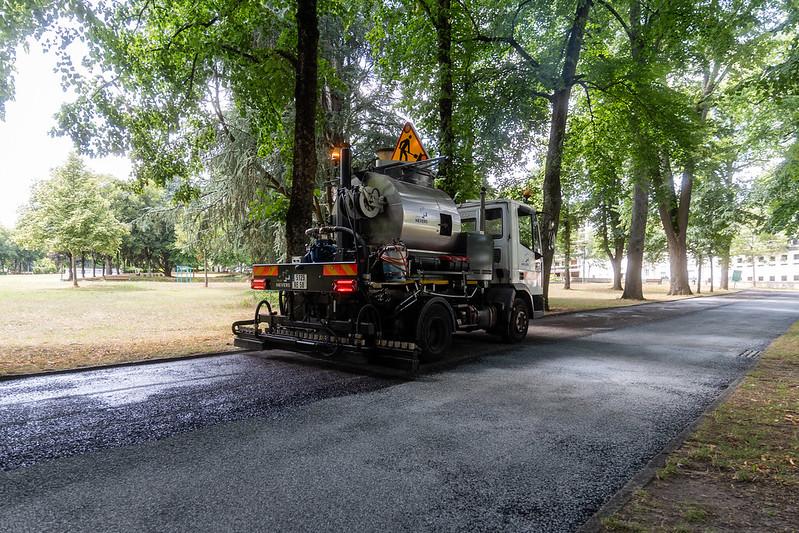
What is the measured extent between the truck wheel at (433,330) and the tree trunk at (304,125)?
3263 millimetres

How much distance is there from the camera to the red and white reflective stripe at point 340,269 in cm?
656

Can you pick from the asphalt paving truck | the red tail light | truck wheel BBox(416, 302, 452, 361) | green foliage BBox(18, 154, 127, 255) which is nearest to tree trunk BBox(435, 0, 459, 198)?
the asphalt paving truck

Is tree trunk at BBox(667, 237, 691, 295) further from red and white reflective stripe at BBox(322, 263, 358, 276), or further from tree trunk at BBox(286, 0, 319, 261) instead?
red and white reflective stripe at BBox(322, 263, 358, 276)

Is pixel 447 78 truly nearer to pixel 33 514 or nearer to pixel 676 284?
pixel 33 514

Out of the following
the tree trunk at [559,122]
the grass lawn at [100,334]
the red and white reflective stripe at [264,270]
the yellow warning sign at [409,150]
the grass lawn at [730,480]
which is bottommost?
the grass lawn at [100,334]

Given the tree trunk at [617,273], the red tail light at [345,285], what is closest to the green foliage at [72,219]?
the red tail light at [345,285]

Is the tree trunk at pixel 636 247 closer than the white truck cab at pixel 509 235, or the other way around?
the white truck cab at pixel 509 235

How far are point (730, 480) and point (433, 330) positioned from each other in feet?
15.7

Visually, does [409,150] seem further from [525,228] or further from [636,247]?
[636,247]

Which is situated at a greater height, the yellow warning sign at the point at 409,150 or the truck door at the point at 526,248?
the yellow warning sign at the point at 409,150

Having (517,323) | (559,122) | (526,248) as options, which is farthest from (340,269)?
(559,122)

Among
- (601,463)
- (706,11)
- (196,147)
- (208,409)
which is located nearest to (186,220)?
(196,147)

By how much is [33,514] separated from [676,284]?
3674cm

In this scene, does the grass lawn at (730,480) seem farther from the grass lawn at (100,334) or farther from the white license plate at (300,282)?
the grass lawn at (100,334)
